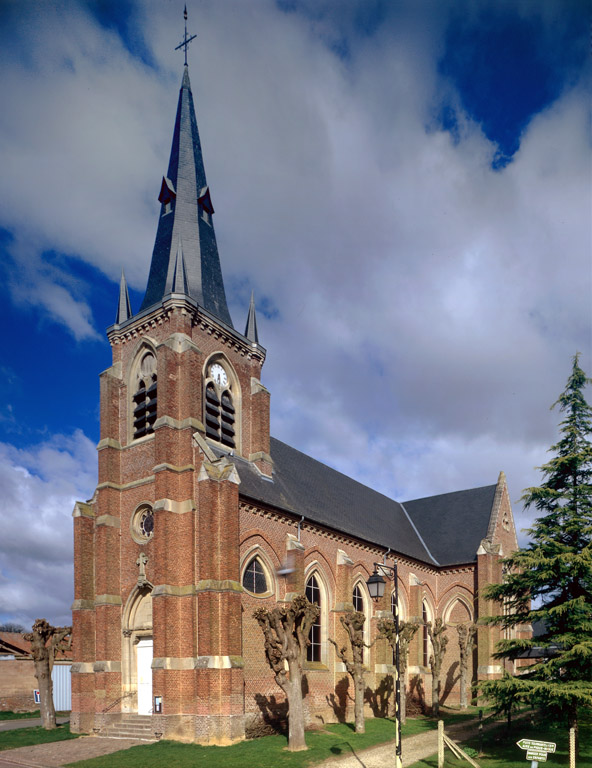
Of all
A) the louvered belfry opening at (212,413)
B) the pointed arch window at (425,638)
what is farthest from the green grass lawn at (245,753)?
the pointed arch window at (425,638)

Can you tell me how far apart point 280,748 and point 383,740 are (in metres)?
4.41

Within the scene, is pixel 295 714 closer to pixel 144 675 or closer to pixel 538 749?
pixel 144 675

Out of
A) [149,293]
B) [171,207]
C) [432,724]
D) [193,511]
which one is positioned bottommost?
[432,724]

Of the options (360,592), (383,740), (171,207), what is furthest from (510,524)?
(171,207)

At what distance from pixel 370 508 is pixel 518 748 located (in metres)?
19.6

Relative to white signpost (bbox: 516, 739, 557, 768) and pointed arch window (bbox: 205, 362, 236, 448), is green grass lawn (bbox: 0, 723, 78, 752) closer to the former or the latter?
pointed arch window (bbox: 205, 362, 236, 448)

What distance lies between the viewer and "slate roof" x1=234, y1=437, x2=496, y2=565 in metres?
29.4

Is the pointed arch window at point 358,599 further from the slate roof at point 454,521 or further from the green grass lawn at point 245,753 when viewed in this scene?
the green grass lawn at point 245,753

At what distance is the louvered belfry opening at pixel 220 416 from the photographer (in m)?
28.0

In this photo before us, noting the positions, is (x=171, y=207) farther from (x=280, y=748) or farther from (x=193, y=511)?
(x=280, y=748)

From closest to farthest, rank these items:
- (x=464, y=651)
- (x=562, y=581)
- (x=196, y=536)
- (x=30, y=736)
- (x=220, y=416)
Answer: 1. (x=562, y=581)
2. (x=196, y=536)
3. (x=30, y=736)
4. (x=220, y=416)
5. (x=464, y=651)

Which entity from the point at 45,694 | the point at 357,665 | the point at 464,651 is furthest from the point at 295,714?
the point at 464,651

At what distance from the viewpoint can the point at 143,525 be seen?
87.1 ft

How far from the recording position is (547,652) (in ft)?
63.8
